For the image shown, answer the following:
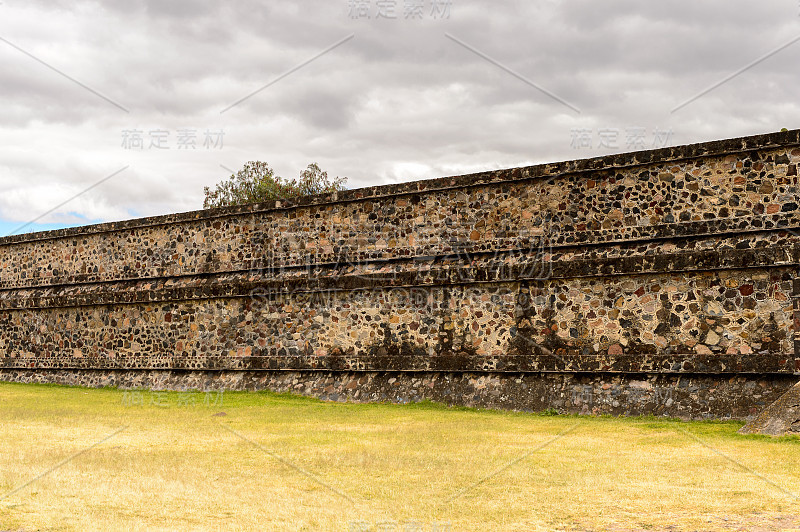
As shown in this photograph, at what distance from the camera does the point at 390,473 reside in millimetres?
6551

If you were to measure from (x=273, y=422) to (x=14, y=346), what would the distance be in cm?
1016

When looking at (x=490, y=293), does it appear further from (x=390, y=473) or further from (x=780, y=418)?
(x=390, y=473)

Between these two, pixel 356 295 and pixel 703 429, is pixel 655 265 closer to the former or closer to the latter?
pixel 703 429

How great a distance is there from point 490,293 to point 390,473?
5.59 metres

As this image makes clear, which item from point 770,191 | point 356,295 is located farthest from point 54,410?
point 770,191

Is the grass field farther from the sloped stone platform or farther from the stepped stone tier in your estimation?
the stepped stone tier

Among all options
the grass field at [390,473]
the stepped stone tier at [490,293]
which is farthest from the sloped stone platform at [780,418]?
the stepped stone tier at [490,293]

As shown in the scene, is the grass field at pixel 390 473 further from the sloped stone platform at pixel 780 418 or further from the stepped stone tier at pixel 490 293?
the stepped stone tier at pixel 490 293

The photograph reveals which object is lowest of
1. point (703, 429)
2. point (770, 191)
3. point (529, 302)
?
point (703, 429)

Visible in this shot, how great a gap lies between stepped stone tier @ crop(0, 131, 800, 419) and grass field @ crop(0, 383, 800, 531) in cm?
97

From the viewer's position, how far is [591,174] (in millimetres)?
11727

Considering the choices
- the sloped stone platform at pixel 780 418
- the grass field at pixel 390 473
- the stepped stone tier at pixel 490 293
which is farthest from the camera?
the stepped stone tier at pixel 490 293

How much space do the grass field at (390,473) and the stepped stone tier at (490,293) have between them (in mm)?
974

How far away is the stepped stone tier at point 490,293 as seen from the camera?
10.2m
